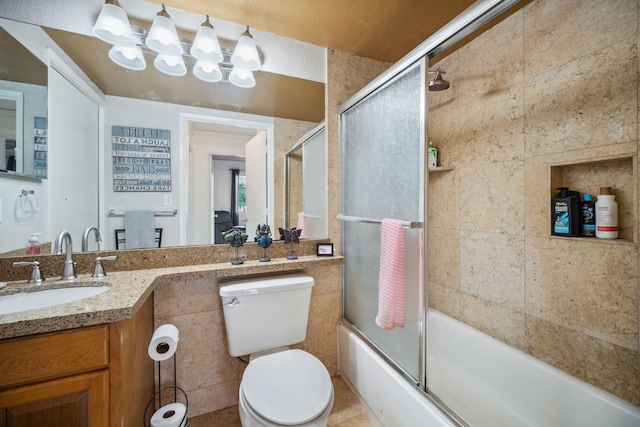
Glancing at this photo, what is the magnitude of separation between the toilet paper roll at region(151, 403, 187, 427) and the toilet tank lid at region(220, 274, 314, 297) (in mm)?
535

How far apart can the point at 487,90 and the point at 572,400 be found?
1.66m

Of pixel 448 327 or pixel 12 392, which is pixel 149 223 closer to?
pixel 12 392

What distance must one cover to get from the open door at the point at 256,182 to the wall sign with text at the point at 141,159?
433 millimetres

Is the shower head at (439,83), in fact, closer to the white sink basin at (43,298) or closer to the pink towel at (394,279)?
the pink towel at (394,279)

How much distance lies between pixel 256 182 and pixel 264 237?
13.8 inches

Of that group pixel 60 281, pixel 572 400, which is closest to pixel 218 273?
pixel 60 281

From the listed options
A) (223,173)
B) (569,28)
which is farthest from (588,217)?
(223,173)

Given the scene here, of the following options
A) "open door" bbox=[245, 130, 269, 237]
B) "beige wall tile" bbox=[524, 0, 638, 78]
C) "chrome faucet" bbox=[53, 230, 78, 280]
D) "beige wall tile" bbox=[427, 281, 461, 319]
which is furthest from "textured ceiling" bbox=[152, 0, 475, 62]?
"beige wall tile" bbox=[427, 281, 461, 319]

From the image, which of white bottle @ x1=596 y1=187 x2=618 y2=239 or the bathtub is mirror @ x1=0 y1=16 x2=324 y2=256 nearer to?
the bathtub

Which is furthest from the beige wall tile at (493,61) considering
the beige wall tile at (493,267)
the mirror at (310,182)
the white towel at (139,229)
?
the white towel at (139,229)

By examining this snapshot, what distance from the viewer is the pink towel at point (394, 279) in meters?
1.15

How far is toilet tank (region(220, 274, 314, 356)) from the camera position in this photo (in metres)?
1.31

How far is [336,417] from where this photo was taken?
4.75 ft

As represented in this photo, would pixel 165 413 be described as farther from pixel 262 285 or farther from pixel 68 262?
pixel 68 262
